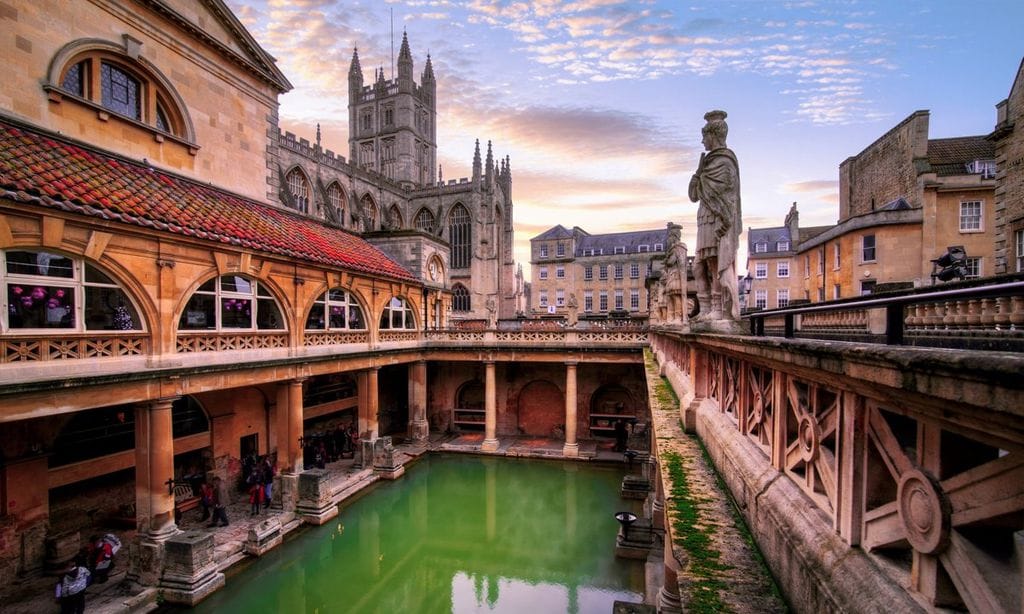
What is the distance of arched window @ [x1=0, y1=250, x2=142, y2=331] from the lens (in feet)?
29.9

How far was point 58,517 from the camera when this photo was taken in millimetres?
11867

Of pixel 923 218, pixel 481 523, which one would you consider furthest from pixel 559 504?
pixel 923 218

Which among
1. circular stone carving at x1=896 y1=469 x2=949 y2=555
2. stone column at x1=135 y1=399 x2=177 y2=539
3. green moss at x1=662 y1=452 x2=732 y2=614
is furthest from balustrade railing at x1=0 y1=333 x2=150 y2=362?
circular stone carving at x1=896 y1=469 x2=949 y2=555

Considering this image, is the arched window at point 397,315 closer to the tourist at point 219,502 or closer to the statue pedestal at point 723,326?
the tourist at point 219,502

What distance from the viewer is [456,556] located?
13.7 m

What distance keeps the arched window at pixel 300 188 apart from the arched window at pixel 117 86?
23.8m

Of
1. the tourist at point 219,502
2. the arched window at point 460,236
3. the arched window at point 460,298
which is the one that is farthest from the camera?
the arched window at point 460,298

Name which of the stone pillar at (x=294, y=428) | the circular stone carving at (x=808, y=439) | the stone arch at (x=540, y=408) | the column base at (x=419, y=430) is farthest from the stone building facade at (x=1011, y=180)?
the column base at (x=419, y=430)

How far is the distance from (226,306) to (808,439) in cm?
1504

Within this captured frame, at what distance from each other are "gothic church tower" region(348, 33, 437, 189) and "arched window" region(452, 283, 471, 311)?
14980 mm

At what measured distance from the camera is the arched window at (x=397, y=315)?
21609mm

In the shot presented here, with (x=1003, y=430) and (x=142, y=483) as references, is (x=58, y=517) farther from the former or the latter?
(x=1003, y=430)

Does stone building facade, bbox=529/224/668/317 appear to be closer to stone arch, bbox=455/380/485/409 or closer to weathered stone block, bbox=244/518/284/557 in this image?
stone arch, bbox=455/380/485/409

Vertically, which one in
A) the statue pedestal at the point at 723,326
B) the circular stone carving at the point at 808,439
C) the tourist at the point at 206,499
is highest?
the statue pedestal at the point at 723,326
